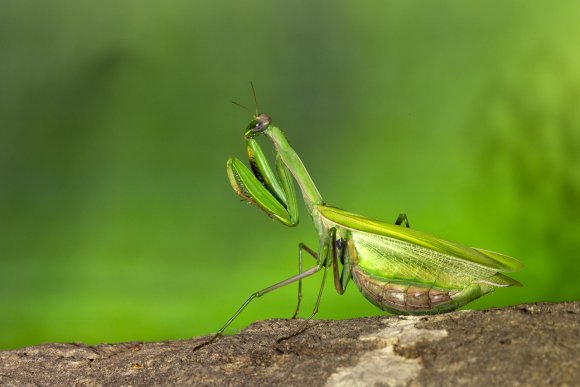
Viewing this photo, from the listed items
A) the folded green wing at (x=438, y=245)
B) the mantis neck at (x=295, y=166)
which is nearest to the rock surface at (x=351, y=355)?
the folded green wing at (x=438, y=245)

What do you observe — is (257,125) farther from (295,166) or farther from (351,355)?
(351,355)

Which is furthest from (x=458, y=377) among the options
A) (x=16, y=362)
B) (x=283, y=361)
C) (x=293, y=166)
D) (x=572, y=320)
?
(x=16, y=362)

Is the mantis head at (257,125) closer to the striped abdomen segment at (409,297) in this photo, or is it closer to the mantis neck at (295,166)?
the mantis neck at (295,166)

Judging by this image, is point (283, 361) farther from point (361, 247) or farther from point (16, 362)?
point (16, 362)

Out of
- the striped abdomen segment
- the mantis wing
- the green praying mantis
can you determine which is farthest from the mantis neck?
the striped abdomen segment

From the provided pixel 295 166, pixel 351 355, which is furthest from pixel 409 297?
pixel 295 166

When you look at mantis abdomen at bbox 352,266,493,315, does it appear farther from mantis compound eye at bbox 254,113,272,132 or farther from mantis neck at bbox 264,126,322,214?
mantis compound eye at bbox 254,113,272,132
